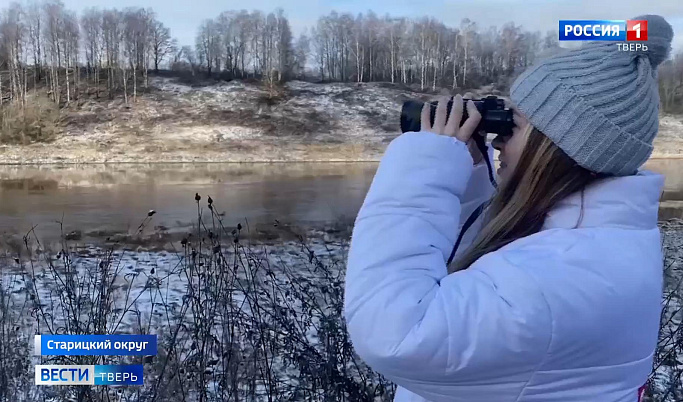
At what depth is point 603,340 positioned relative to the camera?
890mm

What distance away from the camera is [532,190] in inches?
39.2

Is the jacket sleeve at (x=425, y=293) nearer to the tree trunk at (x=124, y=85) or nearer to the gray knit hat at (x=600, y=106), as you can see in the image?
the gray knit hat at (x=600, y=106)

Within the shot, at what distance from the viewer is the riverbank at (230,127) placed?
90.5ft

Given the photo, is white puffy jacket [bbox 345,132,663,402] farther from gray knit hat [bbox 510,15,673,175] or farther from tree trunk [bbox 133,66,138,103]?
tree trunk [bbox 133,66,138,103]

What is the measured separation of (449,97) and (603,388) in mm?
494

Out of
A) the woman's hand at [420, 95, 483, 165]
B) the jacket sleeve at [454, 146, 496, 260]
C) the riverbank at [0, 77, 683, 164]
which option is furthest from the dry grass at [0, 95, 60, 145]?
the woman's hand at [420, 95, 483, 165]

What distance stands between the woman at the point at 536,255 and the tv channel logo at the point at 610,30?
3 cm

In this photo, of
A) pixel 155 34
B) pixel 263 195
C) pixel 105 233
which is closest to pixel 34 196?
pixel 263 195

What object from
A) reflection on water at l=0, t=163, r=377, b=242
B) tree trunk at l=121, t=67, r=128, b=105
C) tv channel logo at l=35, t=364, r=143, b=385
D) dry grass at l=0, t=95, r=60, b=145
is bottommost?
reflection on water at l=0, t=163, r=377, b=242

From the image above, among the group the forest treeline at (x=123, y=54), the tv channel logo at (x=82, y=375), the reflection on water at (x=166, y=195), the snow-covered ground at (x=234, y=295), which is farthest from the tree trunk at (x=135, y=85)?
the tv channel logo at (x=82, y=375)

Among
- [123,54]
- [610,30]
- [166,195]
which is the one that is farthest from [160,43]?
[610,30]

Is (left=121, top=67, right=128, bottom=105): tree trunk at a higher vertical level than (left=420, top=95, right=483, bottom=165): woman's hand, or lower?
higher

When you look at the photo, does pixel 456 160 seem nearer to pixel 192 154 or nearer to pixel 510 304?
pixel 510 304

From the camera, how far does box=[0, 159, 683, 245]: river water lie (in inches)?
399
